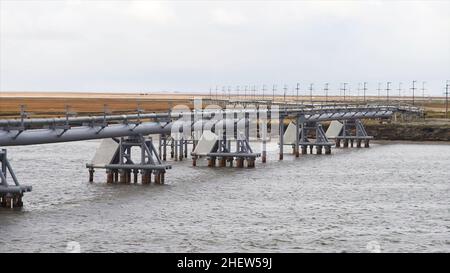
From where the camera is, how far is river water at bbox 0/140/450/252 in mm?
36469

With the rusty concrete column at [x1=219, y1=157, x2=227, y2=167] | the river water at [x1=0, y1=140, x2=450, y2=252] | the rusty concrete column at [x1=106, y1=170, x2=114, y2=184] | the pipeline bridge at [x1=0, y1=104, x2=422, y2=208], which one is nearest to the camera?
the river water at [x1=0, y1=140, x2=450, y2=252]

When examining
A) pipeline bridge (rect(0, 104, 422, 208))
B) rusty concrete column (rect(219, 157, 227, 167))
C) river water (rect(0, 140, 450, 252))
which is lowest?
river water (rect(0, 140, 450, 252))

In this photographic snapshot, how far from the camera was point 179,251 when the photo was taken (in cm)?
3456

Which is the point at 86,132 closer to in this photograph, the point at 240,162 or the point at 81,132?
the point at 81,132

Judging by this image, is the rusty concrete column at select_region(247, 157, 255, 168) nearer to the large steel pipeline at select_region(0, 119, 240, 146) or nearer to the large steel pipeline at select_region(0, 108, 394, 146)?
the large steel pipeline at select_region(0, 108, 394, 146)

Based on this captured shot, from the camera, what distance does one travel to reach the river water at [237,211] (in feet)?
120

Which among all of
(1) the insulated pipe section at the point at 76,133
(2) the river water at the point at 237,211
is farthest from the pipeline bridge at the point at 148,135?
(2) the river water at the point at 237,211

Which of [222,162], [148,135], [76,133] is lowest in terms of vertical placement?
[222,162]

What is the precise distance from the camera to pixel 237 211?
45.8 metres

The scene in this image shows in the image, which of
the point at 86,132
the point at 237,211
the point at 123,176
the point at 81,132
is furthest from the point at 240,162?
the point at 237,211

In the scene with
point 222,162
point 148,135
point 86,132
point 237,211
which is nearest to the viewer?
point 237,211

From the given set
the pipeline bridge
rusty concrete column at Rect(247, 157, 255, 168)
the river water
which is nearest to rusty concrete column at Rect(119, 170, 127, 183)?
the pipeline bridge
